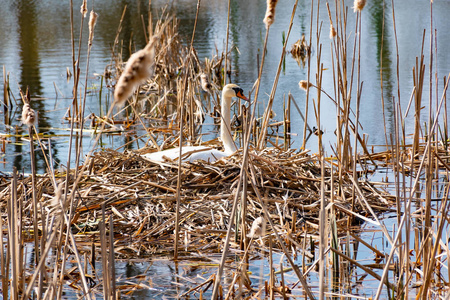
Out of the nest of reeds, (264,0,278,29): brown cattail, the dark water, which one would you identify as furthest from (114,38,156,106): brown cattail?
the nest of reeds

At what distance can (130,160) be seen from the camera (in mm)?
5309

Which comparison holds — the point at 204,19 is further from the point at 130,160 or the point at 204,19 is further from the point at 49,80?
the point at 130,160

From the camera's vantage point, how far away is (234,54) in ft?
52.0

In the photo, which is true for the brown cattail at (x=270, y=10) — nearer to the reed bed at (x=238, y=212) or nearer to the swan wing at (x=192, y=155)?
the reed bed at (x=238, y=212)

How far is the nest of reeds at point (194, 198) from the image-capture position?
436 centimetres

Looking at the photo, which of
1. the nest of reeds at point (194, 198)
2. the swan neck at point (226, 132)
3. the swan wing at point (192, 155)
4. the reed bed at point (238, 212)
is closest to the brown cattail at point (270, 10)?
the reed bed at point (238, 212)

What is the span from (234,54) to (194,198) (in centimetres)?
1147

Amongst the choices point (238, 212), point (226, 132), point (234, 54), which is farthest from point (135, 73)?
point (234, 54)

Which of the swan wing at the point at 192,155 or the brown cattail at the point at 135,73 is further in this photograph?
the swan wing at the point at 192,155

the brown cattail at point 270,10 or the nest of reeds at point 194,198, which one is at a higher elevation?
the brown cattail at point 270,10

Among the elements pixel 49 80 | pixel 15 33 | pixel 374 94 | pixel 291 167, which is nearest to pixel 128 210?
pixel 291 167

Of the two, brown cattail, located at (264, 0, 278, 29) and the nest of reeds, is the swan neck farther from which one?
brown cattail, located at (264, 0, 278, 29)

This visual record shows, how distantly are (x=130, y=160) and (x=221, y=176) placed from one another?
88 centimetres

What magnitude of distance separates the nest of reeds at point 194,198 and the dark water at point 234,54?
58 centimetres
